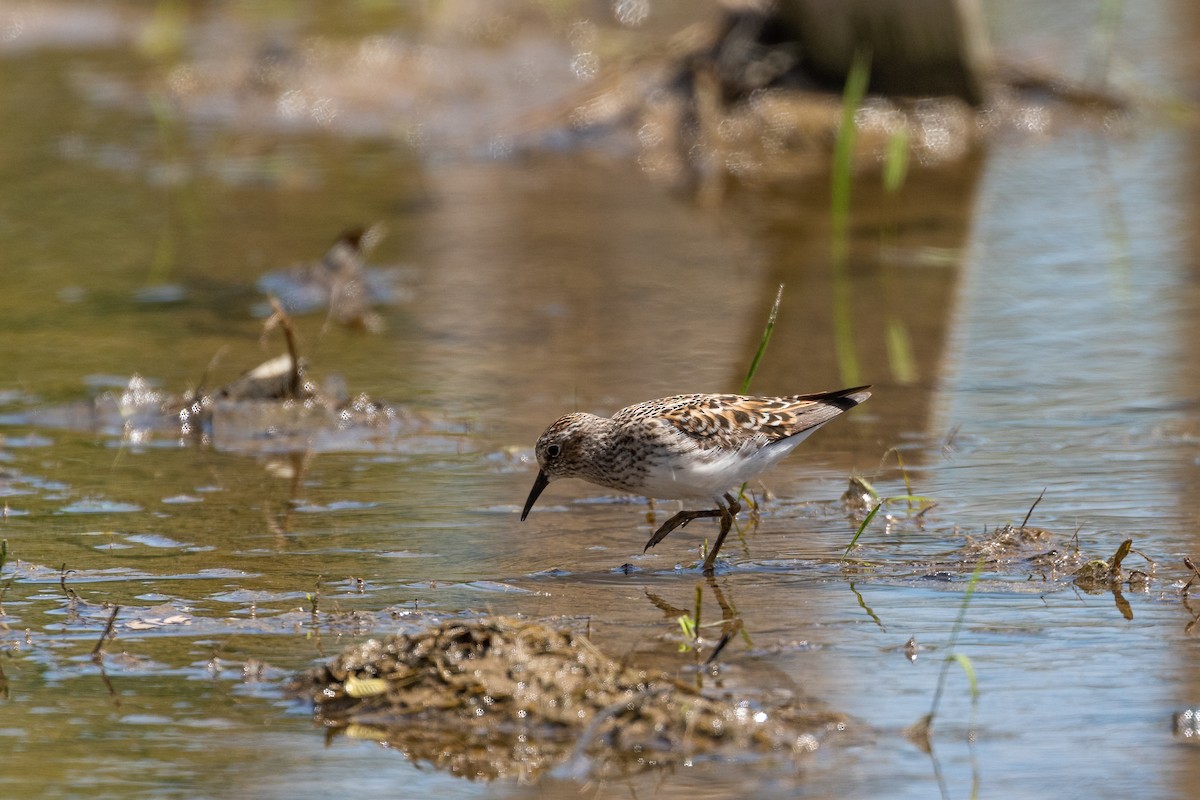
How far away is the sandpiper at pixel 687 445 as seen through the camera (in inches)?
236

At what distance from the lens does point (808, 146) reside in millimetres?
13047

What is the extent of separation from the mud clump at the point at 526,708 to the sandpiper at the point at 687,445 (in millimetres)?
1174

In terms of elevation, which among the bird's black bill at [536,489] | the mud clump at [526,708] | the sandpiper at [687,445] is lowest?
the mud clump at [526,708]

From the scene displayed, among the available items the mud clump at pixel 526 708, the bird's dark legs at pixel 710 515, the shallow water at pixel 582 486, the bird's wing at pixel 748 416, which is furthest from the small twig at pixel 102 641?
the bird's wing at pixel 748 416

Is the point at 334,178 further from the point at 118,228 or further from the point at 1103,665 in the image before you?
the point at 1103,665

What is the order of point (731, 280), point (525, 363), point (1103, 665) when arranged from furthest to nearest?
point (731, 280), point (525, 363), point (1103, 665)

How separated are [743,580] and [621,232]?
5611 millimetres

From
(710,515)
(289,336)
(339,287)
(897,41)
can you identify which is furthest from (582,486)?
(897,41)

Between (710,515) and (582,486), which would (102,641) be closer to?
(710,515)

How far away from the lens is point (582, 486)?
7.28 meters

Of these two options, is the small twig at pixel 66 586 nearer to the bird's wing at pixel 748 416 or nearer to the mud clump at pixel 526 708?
the mud clump at pixel 526 708

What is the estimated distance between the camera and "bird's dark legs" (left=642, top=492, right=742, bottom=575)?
5.97 meters

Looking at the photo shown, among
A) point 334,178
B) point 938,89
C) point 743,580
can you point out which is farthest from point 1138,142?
point 743,580

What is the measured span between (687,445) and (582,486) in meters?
1.34
